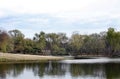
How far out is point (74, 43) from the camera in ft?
509

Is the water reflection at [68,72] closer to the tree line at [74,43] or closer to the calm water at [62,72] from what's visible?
the calm water at [62,72]

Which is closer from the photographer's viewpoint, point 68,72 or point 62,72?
point 62,72

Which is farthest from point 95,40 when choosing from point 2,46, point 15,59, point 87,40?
point 15,59

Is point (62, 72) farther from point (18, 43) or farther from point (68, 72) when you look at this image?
point (18, 43)

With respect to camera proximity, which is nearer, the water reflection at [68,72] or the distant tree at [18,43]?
the water reflection at [68,72]

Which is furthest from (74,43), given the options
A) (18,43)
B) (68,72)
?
(68,72)

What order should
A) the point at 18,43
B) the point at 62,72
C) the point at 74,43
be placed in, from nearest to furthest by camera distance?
the point at 62,72 → the point at 18,43 → the point at 74,43

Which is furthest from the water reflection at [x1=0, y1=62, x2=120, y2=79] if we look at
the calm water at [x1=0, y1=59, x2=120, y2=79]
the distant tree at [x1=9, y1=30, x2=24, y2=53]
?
the distant tree at [x1=9, y1=30, x2=24, y2=53]

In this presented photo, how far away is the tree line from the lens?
13588 cm

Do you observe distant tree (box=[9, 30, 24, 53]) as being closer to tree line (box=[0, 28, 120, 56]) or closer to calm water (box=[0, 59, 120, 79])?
tree line (box=[0, 28, 120, 56])

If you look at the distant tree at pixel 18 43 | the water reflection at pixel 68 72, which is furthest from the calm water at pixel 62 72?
the distant tree at pixel 18 43

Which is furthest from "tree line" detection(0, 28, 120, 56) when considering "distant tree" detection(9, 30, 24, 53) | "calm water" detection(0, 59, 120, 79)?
"calm water" detection(0, 59, 120, 79)

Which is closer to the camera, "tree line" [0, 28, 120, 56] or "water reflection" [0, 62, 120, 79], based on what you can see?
"water reflection" [0, 62, 120, 79]

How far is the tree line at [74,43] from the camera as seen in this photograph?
135875 mm
